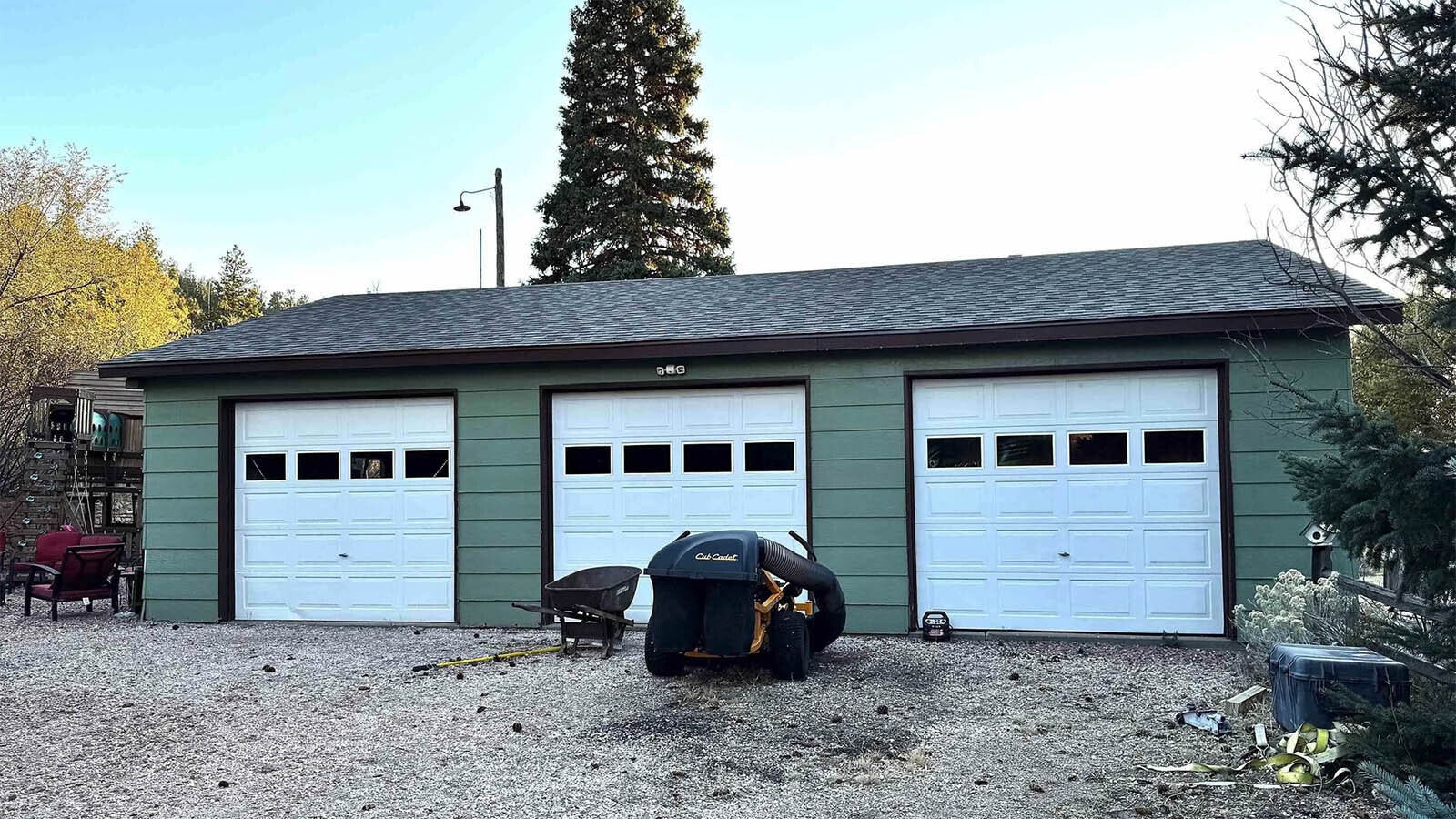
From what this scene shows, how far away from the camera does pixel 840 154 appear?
54.1 ft

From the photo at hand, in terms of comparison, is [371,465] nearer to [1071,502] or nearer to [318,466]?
[318,466]

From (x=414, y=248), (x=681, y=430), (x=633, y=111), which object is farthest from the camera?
(x=414, y=248)

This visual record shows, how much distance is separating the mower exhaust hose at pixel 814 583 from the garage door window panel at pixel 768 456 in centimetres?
201

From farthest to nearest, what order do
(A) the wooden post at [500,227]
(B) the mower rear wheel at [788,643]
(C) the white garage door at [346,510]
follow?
1. (A) the wooden post at [500,227]
2. (C) the white garage door at [346,510]
3. (B) the mower rear wheel at [788,643]

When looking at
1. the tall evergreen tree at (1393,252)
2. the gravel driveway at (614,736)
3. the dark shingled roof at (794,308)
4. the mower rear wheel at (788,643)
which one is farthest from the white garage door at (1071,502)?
the tall evergreen tree at (1393,252)

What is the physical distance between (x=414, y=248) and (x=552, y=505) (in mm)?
24089

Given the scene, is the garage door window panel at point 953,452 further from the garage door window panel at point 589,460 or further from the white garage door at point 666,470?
the garage door window panel at point 589,460

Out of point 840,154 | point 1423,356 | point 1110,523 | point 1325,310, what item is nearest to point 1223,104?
point 1325,310

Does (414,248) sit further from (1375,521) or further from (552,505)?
(1375,521)

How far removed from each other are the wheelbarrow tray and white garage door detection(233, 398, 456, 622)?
7.63ft

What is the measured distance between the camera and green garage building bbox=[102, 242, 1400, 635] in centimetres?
789

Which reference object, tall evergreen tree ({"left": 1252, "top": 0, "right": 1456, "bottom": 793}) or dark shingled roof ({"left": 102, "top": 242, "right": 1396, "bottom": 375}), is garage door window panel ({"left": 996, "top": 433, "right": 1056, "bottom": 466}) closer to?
dark shingled roof ({"left": 102, "top": 242, "right": 1396, "bottom": 375})

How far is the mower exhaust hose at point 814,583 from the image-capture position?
6.32 meters

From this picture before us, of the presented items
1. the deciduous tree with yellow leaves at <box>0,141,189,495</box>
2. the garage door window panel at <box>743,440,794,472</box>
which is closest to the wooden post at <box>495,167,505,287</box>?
the deciduous tree with yellow leaves at <box>0,141,189,495</box>
